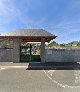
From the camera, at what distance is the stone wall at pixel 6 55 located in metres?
22.6

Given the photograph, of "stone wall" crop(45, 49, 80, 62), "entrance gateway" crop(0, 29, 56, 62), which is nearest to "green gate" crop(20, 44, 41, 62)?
"entrance gateway" crop(0, 29, 56, 62)

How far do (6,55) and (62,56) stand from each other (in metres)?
7.14

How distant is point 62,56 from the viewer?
23016mm

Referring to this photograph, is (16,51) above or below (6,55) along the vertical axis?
above

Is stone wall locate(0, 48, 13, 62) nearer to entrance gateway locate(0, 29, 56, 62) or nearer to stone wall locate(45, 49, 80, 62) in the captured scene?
entrance gateway locate(0, 29, 56, 62)

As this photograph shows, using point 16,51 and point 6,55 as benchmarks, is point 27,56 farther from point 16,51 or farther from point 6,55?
point 6,55

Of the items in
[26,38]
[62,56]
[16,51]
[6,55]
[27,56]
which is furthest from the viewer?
[62,56]

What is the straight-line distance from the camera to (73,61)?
23.5 meters

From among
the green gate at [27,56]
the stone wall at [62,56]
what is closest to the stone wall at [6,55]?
the green gate at [27,56]

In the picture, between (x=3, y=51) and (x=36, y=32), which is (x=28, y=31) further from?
(x=3, y=51)

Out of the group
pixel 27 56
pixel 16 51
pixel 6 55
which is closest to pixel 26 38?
pixel 16 51

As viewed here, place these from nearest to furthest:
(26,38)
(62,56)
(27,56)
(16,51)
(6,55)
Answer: (16,51), (26,38), (27,56), (6,55), (62,56)

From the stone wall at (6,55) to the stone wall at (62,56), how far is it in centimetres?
454

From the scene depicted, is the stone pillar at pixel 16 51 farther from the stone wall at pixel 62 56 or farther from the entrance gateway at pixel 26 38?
the stone wall at pixel 62 56
